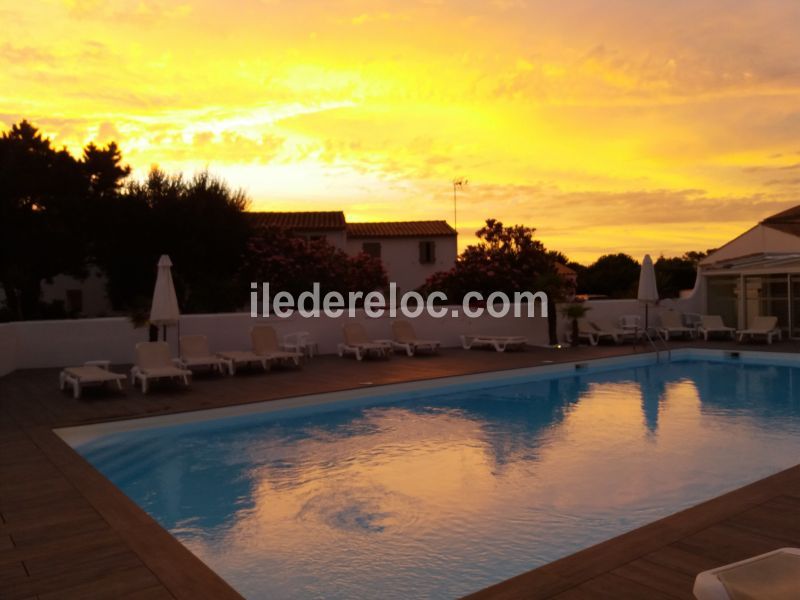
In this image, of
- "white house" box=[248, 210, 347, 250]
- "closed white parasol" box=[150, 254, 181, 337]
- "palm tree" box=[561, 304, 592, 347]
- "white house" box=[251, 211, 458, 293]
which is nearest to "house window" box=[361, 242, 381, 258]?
"white house" box=[251, 211, 458, 293]

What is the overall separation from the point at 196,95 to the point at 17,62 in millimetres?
3484

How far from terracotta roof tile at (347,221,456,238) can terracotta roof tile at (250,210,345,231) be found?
1.75 meters

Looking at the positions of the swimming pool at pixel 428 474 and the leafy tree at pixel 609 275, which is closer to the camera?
the swimming pool at pixel 428 474

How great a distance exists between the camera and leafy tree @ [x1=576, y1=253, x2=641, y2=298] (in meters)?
37.4

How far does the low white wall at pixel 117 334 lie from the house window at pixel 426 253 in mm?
18791

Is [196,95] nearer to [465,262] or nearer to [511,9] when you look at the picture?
[511,9]

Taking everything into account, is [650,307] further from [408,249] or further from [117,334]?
[408,249]

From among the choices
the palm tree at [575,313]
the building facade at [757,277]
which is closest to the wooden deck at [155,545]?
the palm tree at [575,313]

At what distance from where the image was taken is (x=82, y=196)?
2145 cm

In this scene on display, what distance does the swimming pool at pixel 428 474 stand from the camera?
5.08m

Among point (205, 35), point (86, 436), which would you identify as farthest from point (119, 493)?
point (205, 35)

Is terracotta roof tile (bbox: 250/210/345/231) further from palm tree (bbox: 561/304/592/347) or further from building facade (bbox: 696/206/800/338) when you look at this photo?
building facade (bbox: 696/206/800/338)

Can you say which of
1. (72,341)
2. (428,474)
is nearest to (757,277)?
(428,474)

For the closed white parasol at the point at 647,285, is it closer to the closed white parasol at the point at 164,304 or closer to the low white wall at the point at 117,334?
the low white wall at the point at 117,334
